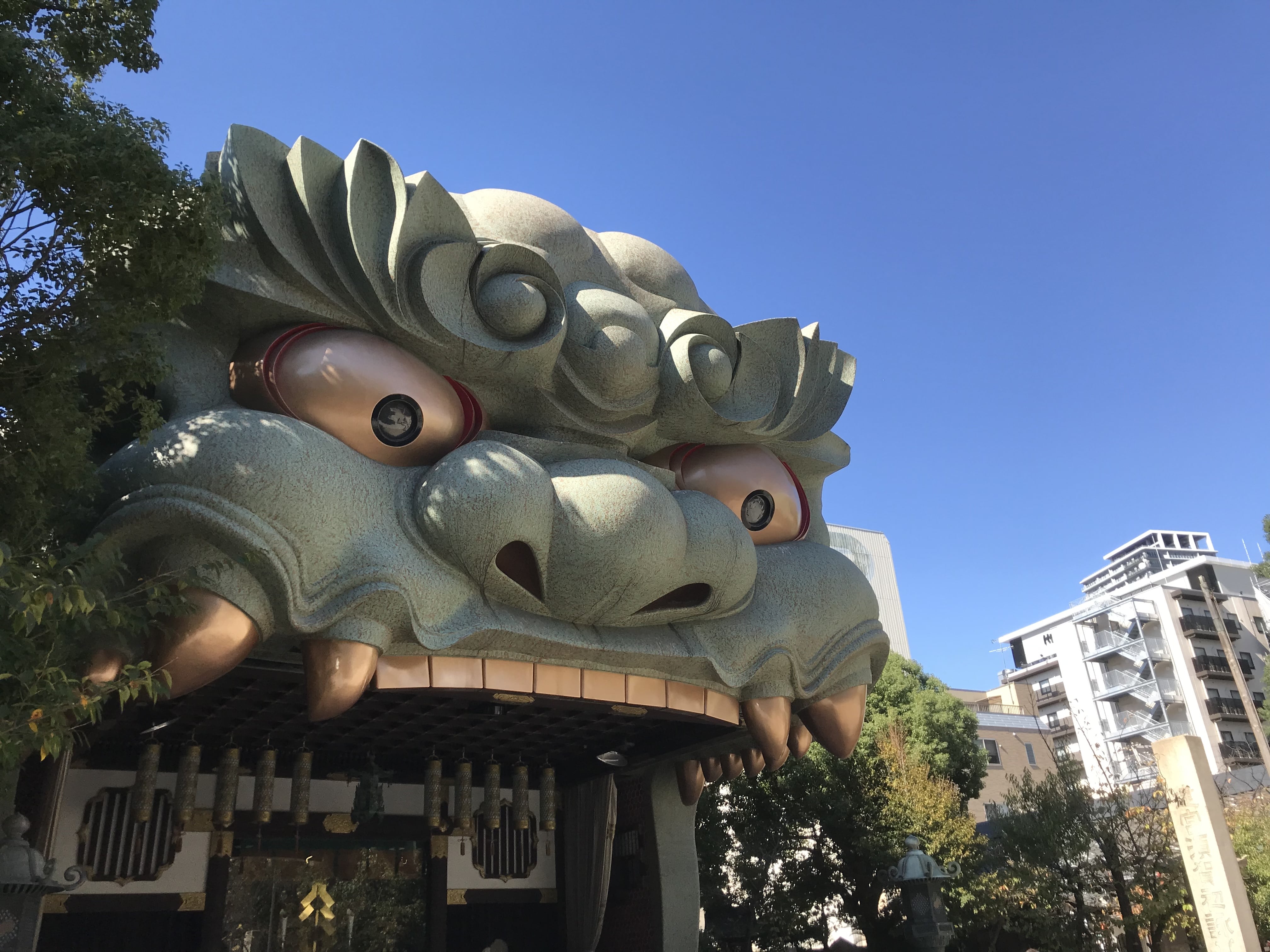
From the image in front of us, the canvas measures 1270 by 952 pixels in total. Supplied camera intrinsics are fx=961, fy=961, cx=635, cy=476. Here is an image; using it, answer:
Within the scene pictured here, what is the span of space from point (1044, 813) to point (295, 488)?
54.0 ft

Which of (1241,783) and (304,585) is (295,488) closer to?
(304,585)

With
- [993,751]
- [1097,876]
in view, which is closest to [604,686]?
[1097,876]

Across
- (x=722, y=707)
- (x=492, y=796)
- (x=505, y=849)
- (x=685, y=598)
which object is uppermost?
(x=685, y=598)

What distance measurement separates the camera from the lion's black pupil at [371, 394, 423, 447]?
836cm

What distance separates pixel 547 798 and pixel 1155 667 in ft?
138

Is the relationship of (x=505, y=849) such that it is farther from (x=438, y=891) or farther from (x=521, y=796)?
(x=521, y=796)

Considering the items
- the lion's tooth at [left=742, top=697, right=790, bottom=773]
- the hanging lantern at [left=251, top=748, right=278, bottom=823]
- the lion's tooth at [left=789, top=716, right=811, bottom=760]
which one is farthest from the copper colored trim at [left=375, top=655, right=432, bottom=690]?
the lion's tooth at [left=789, top=716, right=811, bottom=760]

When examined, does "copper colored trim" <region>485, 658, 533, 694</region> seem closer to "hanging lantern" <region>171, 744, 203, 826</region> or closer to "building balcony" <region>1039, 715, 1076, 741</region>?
"hanging lantern" <region>171, 744, 203, 826</region>

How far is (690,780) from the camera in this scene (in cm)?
1262

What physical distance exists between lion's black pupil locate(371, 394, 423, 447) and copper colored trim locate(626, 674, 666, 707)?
3.02 metres

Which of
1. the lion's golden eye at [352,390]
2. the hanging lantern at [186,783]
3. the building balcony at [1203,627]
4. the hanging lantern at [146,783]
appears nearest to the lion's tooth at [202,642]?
the lion's golden eye at [352,390]

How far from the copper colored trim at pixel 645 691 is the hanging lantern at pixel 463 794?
12.9 feet

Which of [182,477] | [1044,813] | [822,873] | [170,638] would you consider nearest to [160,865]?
[170,638]

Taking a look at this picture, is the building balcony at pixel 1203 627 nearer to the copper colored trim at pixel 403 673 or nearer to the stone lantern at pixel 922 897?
the stone lantern at pixel 922 897
